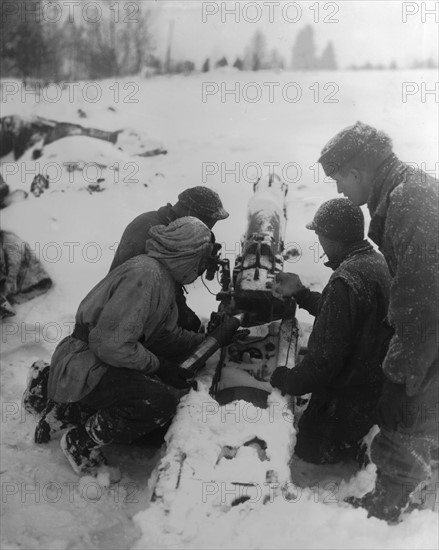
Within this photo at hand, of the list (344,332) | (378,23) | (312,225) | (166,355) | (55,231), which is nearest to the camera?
(344,332)

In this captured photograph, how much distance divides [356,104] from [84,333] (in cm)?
638

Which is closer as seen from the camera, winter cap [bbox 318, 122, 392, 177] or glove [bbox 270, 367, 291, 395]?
winter cap [bbox 318, 122, 392, 177]

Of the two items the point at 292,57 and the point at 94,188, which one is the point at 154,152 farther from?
the point at 292,57

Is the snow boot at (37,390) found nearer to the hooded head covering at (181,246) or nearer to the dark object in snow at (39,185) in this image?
the hooded head covering at (181,246)

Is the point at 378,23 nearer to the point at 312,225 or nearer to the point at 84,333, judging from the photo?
the point at 312,225

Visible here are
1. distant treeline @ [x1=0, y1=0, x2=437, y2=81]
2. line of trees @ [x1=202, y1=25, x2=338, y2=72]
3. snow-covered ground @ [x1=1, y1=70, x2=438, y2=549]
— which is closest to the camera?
snow-covered ground @ [x1=1, y1=70, x2=438, y2=549]

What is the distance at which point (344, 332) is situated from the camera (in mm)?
2844

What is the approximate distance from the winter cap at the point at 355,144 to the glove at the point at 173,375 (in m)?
1.39

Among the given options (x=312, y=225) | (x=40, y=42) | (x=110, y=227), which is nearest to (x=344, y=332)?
(x=312, y=225)

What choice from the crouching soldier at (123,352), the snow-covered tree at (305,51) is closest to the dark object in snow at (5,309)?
the crouching soldier at (123,352)

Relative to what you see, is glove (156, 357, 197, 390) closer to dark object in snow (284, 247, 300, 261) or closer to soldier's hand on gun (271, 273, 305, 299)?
soldier's hand on gun (271, 273, 305, 299)

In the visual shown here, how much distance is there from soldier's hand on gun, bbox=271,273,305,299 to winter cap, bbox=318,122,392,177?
1046 millimetres

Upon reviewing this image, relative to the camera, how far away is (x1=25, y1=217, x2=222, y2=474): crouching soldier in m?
2.80

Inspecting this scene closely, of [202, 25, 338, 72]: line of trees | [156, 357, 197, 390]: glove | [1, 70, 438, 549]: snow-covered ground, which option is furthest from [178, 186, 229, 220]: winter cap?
[202, 25, 338, 72]: line of trees
